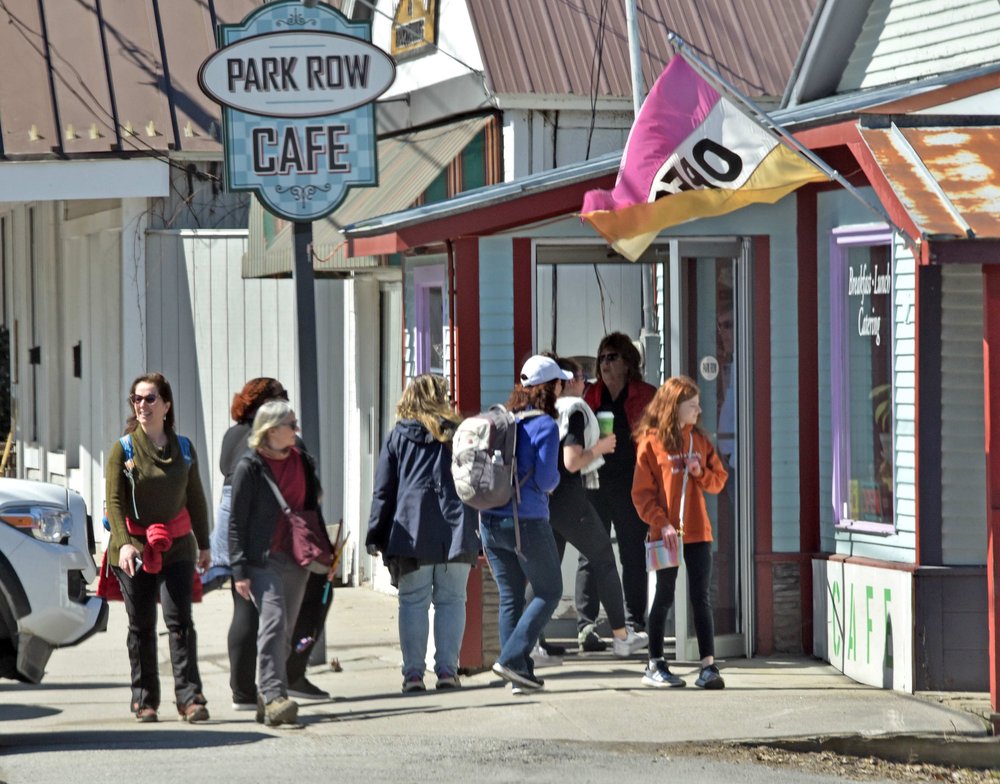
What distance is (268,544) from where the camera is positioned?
27.9 ft

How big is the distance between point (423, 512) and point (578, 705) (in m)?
1.27

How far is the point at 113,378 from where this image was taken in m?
16.2

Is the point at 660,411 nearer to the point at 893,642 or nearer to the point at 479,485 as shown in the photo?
the point at 479,485

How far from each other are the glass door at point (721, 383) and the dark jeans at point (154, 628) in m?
2.89

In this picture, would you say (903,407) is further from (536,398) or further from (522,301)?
(522,301)

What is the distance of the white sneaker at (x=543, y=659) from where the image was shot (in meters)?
10.0

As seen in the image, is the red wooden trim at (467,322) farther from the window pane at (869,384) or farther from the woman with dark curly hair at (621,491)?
the window pane at (869,384)

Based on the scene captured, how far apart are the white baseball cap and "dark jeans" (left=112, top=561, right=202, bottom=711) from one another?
6.43 feet

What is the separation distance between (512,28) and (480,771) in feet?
22.0

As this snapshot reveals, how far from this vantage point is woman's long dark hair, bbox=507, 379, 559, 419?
919cm

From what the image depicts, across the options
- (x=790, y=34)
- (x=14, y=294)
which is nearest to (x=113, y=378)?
(x=14, y=294)

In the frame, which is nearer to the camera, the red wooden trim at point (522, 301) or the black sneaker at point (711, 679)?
the black sneaker at point (711, 679)

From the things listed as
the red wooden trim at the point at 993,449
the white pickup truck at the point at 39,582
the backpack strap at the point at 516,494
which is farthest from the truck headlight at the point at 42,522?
the red wooden trim at the point at 993,449

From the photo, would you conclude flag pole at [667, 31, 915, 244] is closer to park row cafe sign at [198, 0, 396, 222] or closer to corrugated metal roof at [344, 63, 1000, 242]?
corrugated metal roof at [344, 63, 1000, 242]
